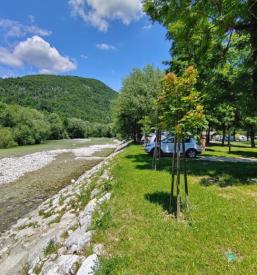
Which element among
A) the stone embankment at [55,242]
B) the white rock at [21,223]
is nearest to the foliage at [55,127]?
the white rock at [21,223]

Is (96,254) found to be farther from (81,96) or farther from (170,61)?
(81,96)

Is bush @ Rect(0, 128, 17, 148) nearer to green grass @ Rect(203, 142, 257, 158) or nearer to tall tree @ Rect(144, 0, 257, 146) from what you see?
green grass @ Rect(203, 142, 257, 158)

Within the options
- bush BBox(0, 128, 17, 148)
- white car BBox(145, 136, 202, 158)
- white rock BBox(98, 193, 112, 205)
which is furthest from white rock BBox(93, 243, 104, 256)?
bush BBox(0, 128, 17, 148)

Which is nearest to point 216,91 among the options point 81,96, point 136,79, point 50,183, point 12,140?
point 50,183

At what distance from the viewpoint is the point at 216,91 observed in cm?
1048

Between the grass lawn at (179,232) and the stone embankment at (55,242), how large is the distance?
339 millimetres

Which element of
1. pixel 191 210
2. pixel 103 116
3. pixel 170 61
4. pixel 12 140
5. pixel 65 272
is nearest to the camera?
pixel 65 272

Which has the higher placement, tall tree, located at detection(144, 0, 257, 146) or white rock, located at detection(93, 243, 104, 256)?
tall tree, located at detection(144, 0, 257, 146)

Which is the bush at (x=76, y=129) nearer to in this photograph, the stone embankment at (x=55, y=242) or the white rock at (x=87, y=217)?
the stone embankment at (x=55, y=242)

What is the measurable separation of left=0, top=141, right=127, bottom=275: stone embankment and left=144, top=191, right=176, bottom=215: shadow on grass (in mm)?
1370

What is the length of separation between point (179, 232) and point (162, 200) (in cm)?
190

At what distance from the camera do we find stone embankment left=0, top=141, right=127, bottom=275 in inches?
179

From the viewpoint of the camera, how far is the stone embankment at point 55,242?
4555 mm

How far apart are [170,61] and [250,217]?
1562 centimetres
